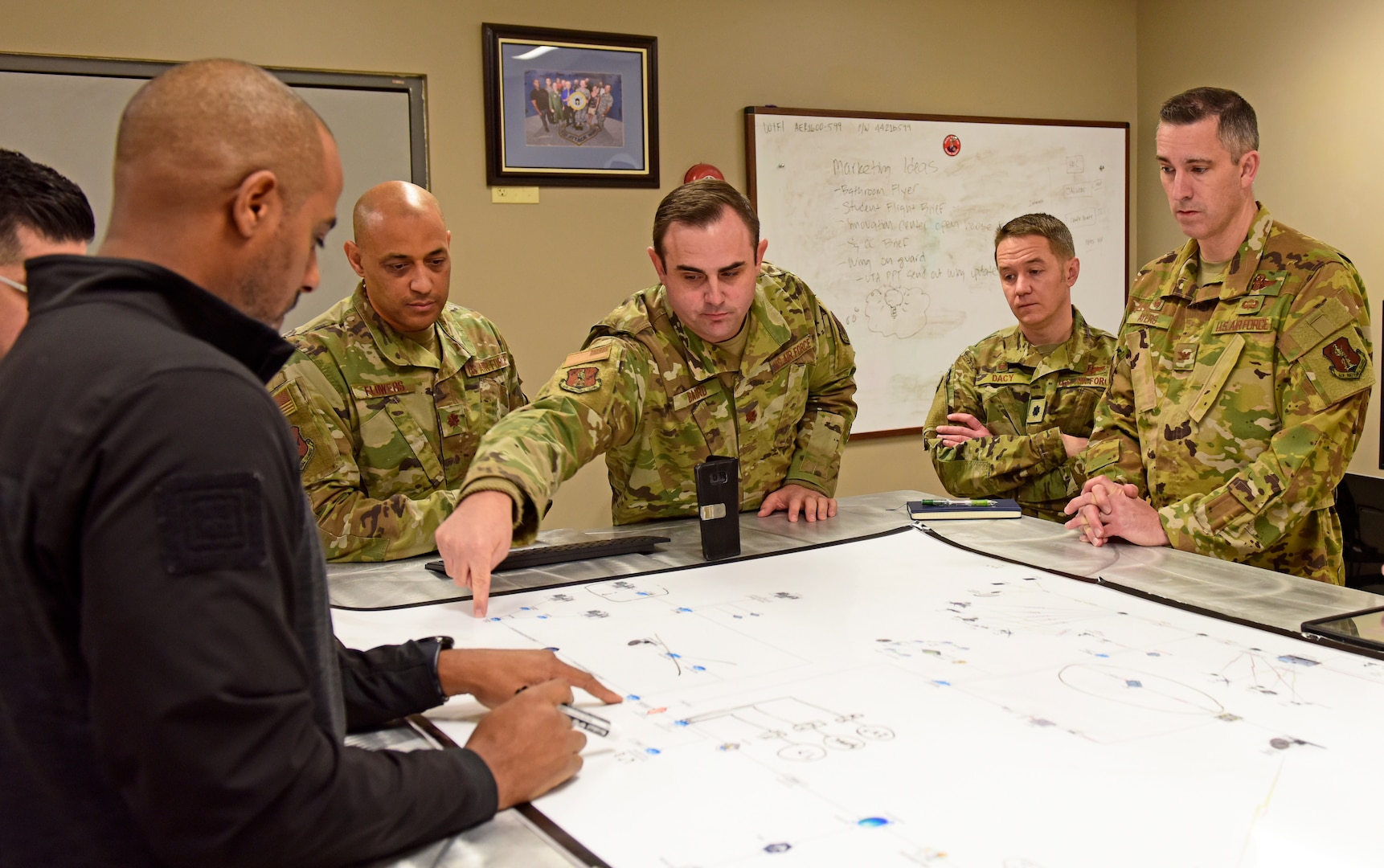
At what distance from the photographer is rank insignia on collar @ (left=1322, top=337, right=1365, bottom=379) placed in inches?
80.7

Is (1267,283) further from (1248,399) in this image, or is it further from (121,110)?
(121,110)

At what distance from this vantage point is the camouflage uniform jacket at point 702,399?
88.9 inches

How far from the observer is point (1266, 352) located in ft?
7.11

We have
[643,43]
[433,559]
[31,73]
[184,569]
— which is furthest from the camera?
[643,43]

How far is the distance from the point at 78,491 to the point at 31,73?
10.9ft

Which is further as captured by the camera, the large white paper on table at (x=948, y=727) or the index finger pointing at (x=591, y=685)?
the index finger pointing at (x=591, y=685)

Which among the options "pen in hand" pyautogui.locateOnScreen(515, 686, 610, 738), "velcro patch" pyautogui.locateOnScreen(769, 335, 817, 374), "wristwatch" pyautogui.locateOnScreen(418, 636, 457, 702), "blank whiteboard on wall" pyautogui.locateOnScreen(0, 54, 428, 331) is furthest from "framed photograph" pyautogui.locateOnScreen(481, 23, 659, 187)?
"pen in hand" pyautogui.locateOnScreen(515, 686, 610, 738)

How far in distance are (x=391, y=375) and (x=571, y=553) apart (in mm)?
788

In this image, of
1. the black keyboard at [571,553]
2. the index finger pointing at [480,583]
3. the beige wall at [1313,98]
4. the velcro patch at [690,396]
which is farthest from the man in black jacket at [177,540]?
the beige wall at [1313,98]

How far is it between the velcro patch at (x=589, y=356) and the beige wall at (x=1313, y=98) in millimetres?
3464

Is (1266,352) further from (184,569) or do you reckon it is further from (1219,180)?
(184,569)

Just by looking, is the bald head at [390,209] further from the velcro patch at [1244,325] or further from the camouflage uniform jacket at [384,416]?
the velcro patch at [1244,325]

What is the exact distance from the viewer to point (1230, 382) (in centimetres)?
221

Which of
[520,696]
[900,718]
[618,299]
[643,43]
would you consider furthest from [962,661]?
[643,43]
